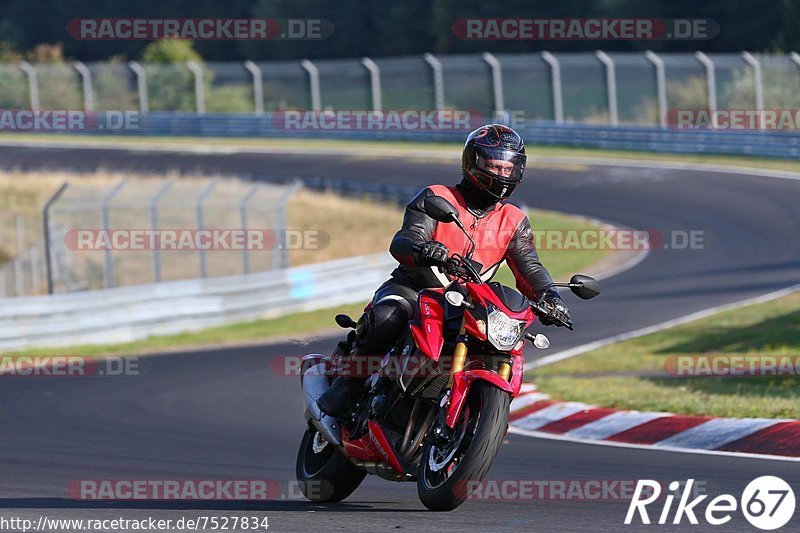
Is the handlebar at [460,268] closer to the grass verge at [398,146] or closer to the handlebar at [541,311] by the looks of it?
the handlebar at [541,311]

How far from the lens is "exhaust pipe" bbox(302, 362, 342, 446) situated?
25.4 ft

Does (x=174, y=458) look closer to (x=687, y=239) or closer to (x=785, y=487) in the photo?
(x=785, y=487)

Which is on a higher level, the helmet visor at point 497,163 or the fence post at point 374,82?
the fence post at point 374,82

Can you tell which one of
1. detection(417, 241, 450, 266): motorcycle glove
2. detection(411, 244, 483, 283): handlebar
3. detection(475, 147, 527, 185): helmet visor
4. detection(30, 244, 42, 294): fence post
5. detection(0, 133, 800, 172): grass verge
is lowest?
detection(30, 244, 42, 294): fence post

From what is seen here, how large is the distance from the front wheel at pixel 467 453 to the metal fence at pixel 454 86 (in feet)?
104

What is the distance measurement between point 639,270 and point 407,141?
75.1ft

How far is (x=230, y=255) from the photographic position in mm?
25750

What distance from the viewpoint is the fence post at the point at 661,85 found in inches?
1558

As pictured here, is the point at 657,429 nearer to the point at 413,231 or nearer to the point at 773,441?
the point at 773,441

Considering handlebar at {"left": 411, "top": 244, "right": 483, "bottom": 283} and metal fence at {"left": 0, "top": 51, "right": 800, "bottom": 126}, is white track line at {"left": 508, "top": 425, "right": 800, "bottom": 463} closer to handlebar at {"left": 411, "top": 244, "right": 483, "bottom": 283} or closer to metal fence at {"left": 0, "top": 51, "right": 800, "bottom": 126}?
handlebar at {"left": 411, "top": 244, "right": 483, "bottom": 283}

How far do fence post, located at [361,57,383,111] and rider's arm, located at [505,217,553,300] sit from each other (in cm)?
3964

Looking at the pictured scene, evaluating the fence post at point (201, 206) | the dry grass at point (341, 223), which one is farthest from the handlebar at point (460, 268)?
the dry grass at point (341, 223)

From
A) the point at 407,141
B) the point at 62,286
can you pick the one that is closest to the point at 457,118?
the point at 407,141

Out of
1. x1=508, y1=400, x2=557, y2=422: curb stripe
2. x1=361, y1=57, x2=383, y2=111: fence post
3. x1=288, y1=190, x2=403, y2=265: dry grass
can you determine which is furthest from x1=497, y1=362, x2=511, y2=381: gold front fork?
x1=361, y1=57, x2=383, y2=111: fence post
